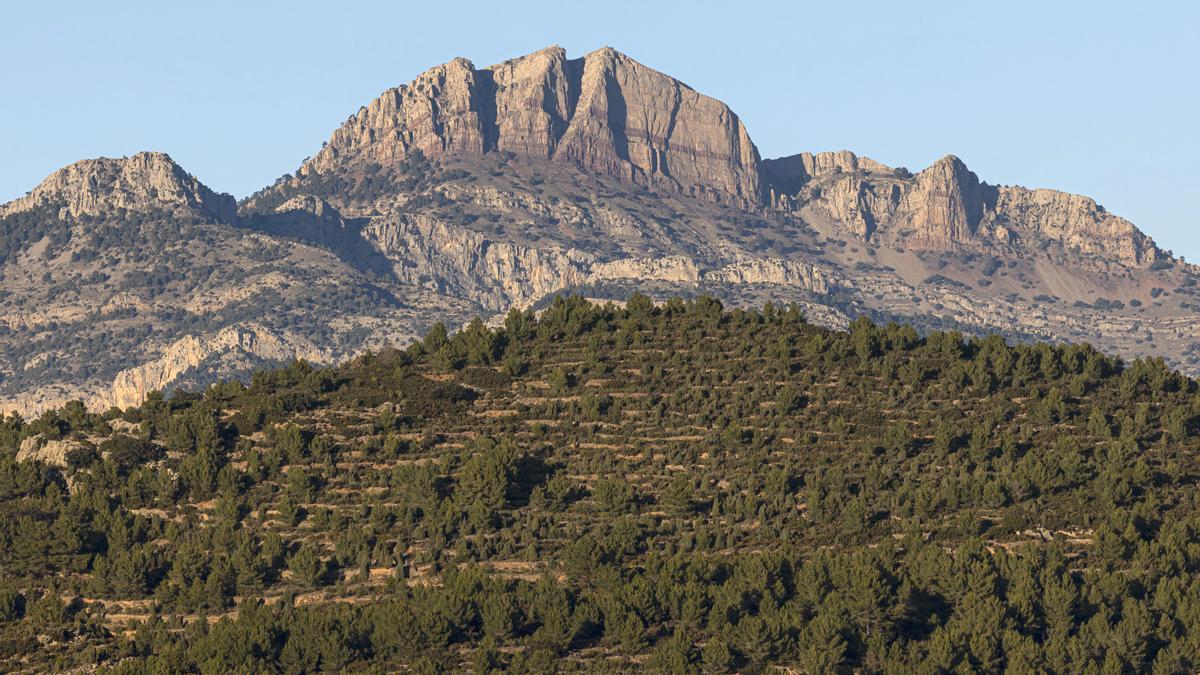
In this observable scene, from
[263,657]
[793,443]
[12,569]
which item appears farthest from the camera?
[793,443]

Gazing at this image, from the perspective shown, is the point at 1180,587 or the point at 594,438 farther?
the point at 594,438

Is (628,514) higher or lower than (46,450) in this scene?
lower

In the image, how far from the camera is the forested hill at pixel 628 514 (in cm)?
13488

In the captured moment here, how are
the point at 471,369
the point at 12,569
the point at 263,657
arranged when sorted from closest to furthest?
1. the point at 263,657
2. the point at 12,569
3. the point at 471,369

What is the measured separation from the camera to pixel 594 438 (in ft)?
570

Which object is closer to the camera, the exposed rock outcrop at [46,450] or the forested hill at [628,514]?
the forested hill at [628,514]

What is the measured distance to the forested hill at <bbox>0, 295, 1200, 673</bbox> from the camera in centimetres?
13488

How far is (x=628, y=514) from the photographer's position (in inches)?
6289

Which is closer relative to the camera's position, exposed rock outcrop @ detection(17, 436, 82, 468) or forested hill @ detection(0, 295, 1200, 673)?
forested hill @ detection(0, 295, 1200, 673)

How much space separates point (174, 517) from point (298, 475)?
9.63m

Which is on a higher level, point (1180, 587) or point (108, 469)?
point (108, 469)

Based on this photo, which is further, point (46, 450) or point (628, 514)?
point (46, 450)

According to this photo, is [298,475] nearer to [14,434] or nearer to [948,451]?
[14,434]

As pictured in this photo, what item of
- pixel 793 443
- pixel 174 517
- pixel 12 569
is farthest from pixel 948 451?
pixel 12 569
